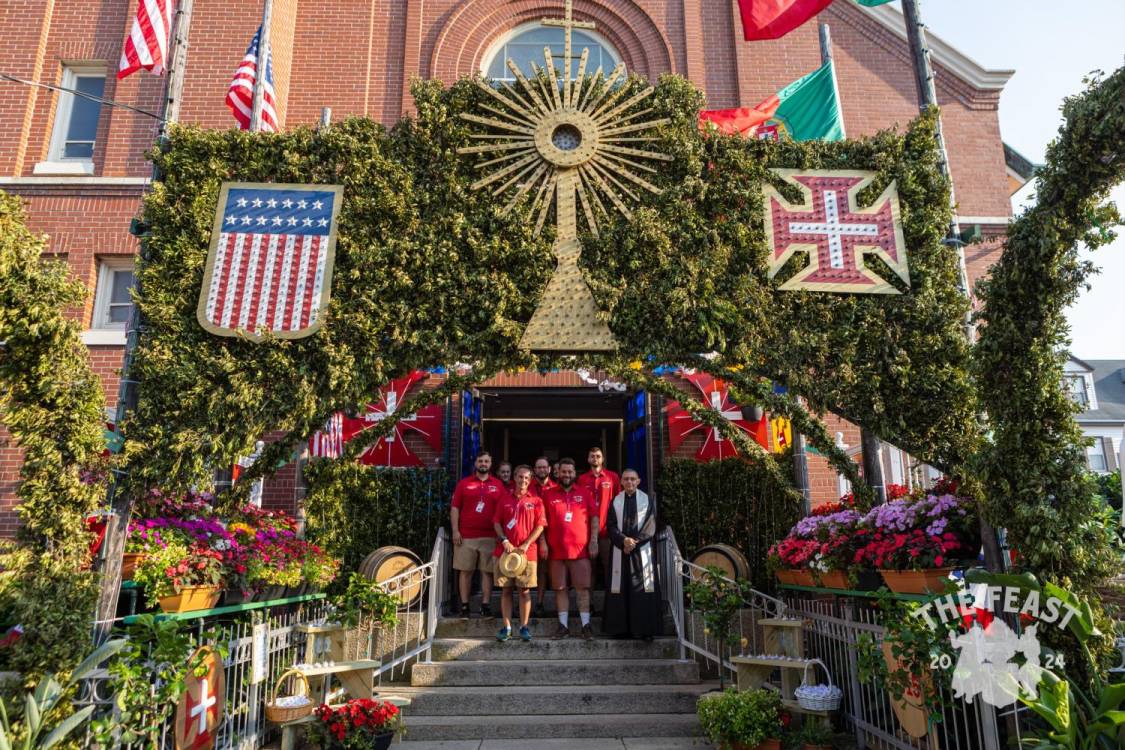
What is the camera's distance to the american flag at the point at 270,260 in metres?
6.29

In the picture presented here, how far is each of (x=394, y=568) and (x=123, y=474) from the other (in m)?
3.43

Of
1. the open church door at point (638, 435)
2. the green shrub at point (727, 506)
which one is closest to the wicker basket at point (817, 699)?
the green shrub at point (727, 506)

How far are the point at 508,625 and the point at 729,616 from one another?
2.27m

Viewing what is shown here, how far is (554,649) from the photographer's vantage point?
24.3ft

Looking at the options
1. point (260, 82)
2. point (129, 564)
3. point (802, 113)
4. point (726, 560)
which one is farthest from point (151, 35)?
point (726, 560)

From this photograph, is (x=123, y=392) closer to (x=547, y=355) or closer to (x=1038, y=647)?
(x=547, y=355)

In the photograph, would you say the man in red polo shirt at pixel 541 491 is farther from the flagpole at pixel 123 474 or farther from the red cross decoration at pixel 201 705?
the flagpole at pixel 123 474

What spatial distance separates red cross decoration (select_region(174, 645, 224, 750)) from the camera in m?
4.70

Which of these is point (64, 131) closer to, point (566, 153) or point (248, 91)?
point (248, 91)

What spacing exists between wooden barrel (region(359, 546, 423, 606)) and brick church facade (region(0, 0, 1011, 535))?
260 cm

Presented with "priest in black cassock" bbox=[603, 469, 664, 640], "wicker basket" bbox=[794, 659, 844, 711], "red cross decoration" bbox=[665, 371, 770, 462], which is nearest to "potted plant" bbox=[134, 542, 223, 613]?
"priest in black cassock" bbox=[603, 469, 664, 640]

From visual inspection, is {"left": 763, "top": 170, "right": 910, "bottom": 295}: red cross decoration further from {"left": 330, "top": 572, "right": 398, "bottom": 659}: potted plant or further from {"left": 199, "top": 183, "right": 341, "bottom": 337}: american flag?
{"left": 330, "top": 572, "right": 398, "bottom": 659}: potted plant

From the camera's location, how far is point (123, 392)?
6.09 meters

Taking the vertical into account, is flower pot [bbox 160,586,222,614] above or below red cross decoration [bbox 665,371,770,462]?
below
